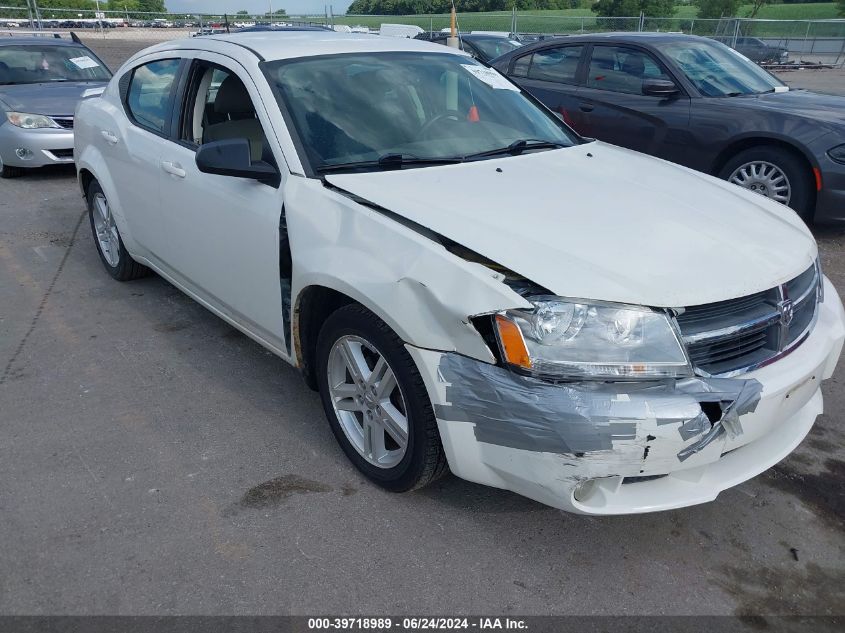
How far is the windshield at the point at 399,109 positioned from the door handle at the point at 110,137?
1.63 metres

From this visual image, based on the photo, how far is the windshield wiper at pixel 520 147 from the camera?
3.34 metres

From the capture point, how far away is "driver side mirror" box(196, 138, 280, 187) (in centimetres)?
305

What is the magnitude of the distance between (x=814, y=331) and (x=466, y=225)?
1415 millimetres

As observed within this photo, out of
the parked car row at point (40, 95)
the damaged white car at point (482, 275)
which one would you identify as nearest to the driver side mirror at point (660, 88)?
the damaged white car at point (482, 275)

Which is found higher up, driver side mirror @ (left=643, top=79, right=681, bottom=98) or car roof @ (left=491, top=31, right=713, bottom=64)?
car roof @ (left=491, top=31, right=713, bottom=64)

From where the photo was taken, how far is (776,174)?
615 centimetres

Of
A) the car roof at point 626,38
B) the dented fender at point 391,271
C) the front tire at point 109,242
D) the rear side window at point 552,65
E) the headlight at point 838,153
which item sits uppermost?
the car roof at point 626,38

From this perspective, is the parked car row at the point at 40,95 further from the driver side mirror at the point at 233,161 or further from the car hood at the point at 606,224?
the car hood at the point at 606,224

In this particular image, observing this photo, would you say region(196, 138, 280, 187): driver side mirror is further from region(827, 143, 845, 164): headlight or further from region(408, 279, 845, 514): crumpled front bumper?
region(827, 143, 845, 164): headlight

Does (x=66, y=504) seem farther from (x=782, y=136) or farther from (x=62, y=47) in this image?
(x=62, y=47)

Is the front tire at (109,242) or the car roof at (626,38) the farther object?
the car roof at (626,38)

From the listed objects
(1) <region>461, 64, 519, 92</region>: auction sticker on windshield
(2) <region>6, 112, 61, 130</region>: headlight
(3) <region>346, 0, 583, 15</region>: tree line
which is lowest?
(2) <region>6, 112, 61, 130</region>: headlight

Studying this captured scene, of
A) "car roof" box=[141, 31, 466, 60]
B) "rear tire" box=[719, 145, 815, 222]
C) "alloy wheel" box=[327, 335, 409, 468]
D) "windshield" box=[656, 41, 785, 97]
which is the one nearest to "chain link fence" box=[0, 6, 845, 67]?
"windshield" box=[656, 41, 785, 97]

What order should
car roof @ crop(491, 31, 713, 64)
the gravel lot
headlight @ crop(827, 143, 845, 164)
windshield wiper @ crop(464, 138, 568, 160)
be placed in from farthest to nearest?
car roof @ crop(491, 31, 713, 64)
headlight @ crop(827, 143, 845, 164)
windshield wiper @ crop(464, 138, 568, 160)
the gravel lot
